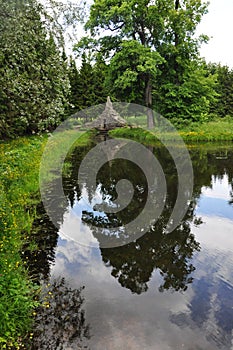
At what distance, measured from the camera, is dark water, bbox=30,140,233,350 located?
430cm

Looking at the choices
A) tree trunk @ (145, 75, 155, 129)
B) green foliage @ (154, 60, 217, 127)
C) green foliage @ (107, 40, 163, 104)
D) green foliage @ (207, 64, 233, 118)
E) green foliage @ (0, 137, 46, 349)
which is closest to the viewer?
green foliage @ (0, 137, 46, 349)

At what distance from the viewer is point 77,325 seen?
4.50m

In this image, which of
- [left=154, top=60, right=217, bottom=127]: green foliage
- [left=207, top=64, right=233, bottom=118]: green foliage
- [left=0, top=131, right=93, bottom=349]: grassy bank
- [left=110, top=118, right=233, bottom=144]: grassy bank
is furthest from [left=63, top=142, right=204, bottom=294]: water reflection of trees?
[left=207, top=64, right=233, bottom=118]: green foliage

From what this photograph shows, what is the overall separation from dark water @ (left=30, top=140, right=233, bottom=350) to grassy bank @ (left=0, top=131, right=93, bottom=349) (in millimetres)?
373

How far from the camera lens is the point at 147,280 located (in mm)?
5711

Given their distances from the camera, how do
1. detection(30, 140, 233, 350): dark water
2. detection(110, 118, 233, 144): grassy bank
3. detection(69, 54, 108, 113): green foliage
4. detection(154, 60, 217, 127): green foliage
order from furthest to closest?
detection(69, 54, 108, 113): green foliage < detection(154, 60, 217, 127): green foliage < detection(110, 118, 233, 144): grassy bank < detection(30, 140, 233, 350): dark water

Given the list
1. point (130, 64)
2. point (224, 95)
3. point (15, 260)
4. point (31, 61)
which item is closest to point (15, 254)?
point (15, 260)

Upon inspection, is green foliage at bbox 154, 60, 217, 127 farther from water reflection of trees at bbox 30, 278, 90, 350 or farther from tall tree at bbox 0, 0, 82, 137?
water reflection of trees at bbox 30, 278, 90, 350

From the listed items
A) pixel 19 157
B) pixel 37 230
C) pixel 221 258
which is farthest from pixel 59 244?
pixel 19 157

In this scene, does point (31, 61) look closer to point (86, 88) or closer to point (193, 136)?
point (193, 136)

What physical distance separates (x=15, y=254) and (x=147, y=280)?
2486 millimetres

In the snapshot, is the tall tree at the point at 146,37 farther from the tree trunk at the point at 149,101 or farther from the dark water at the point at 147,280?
the dark water at the point at 147,280

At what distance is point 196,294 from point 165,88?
2538cm

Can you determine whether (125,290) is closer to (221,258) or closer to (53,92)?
(221,258)
